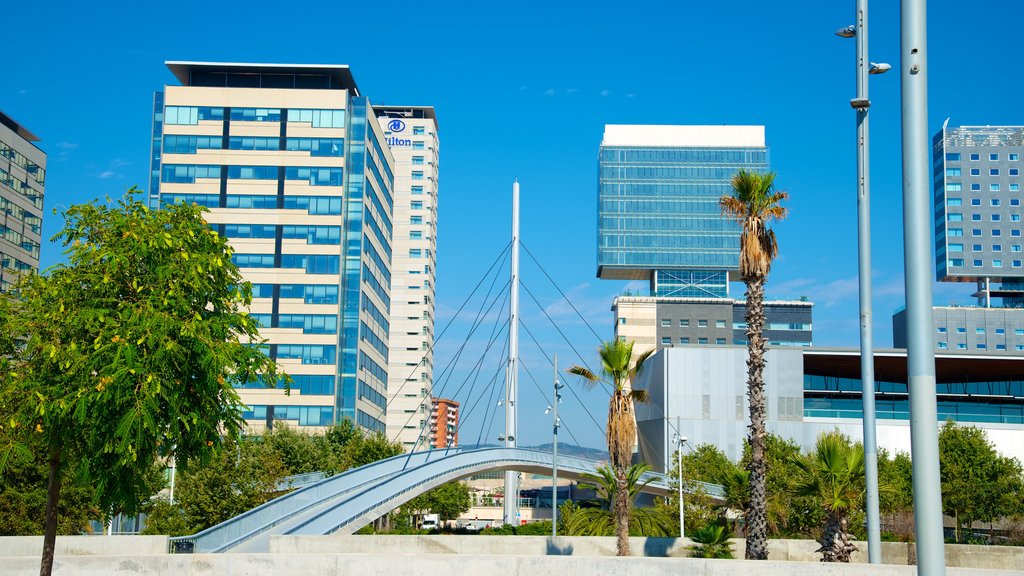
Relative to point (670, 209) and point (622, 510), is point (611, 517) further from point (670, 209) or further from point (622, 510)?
point (670, 209)

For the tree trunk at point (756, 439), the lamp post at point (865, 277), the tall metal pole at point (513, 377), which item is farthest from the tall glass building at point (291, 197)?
the lamp post at point (865, 277)

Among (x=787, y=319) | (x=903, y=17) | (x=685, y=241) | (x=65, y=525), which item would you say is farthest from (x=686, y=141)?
(x=903, y=17)

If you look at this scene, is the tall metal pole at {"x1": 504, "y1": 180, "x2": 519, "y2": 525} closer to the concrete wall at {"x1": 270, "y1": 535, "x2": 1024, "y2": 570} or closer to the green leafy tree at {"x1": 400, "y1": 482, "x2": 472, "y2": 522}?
the green leafy tree at {"x1": 400, "y1": 482, "x2": 472, "y2": 522}

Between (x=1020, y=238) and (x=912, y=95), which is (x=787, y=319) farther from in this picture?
(x=912, y=95)

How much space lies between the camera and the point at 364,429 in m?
97.2

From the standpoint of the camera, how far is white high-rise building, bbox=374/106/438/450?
155125 millimetres

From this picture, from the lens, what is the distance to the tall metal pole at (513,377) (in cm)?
6625

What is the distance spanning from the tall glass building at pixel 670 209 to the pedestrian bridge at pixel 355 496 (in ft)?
310

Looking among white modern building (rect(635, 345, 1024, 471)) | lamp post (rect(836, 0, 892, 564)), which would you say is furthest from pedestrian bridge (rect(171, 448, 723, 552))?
lamp post (rect(836, 0, 892, 564))

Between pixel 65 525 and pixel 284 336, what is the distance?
49.1m

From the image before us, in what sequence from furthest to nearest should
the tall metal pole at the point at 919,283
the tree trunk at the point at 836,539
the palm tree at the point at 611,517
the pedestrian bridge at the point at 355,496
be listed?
the palm tree at the point at 611,517 → the pedestrian bridge at the point at 355,496 → the tree trunk at the point at 836,539 → the tall metal pole at the point at 919,283

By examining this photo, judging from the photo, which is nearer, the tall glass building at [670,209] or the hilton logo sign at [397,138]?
the hilton logo sign at [397,138]

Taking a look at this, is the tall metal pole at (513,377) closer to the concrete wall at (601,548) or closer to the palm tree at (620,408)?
the concrete wall at (601,548)

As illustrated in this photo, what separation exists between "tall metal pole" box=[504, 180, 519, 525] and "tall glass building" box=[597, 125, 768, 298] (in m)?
87.1
